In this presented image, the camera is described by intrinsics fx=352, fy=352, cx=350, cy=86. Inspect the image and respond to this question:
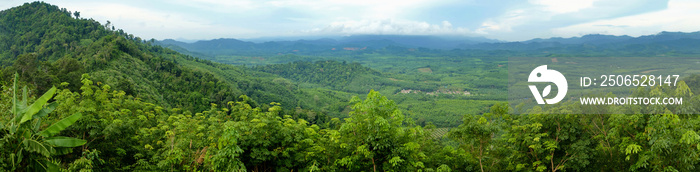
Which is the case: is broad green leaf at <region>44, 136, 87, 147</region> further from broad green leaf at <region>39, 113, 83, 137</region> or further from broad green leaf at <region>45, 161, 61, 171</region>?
broad green leaf at <region>45, 161, 61, 171</region>

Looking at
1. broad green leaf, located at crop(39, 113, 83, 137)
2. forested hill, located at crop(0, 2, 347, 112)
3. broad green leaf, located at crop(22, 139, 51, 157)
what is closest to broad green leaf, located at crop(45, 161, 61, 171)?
broad green leaf, located at crop(22, 139, 51, 157)

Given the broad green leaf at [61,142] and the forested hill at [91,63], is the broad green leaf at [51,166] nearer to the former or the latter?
the broad green leaf at [61,142]

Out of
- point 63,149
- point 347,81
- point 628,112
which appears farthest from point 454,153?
point 347,81

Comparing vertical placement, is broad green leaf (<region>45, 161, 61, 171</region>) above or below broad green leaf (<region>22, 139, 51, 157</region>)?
below

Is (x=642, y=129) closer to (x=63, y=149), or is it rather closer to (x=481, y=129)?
(x=481, y=129)

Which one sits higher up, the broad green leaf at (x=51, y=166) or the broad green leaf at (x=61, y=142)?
the broad green leaf at (x=61, y=142)

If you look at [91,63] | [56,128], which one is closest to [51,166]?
[56,128]

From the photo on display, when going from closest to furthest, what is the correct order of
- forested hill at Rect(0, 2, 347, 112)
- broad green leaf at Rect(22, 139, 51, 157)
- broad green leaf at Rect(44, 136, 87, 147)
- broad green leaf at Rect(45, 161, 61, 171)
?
broad green leaf at Rect(22, 139, 51, 157) → broad green leaf at Rect(45, 161, 61, 171) → broad green leaf at Rect(44, 136, 87, 147) → forested hill at Rect(0, 2, 347, 112)

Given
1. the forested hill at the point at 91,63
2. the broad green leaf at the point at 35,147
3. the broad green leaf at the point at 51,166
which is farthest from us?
the forested hill at the point at 91,63

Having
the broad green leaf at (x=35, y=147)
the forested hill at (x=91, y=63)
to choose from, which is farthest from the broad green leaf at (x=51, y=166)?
the forested hill at (x=91, y=63)
